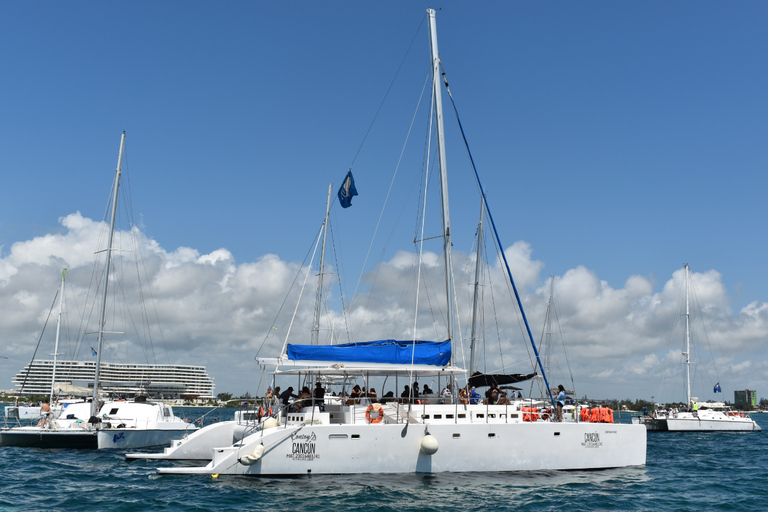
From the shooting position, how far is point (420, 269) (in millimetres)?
19578

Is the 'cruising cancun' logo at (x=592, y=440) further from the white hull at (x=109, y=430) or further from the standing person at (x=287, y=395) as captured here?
the white hull at (x=109, y=430)

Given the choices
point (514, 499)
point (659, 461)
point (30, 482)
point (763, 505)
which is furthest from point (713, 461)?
point (30, 482)

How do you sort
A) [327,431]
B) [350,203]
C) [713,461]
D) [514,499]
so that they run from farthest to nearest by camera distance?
[713,461] < [350,203] < [327,431] < [514,499]

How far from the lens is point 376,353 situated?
18938 mm

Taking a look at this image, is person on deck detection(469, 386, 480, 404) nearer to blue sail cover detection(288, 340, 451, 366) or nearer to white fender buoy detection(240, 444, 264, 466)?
blue sail cover detection(288, 340, 451, 366)

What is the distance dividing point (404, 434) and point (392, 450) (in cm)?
53

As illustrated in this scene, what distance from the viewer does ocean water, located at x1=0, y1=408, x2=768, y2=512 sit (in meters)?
14.6

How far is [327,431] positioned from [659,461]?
51.1 ft

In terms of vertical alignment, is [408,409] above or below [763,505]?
above

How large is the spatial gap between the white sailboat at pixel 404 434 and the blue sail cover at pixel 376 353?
1.1 inches

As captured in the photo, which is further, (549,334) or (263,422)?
(549,334)

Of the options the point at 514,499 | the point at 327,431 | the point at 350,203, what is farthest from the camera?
the point at 350,203

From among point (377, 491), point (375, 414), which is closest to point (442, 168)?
point (375, 414)

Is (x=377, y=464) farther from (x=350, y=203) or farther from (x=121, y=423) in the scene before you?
(x=121, y=423)
